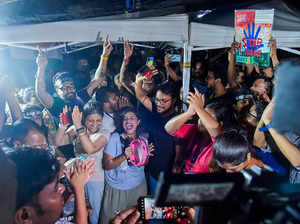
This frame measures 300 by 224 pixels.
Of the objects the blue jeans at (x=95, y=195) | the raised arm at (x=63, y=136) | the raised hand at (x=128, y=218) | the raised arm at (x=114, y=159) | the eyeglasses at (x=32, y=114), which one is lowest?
the blue jeans at (x=95, y=195)

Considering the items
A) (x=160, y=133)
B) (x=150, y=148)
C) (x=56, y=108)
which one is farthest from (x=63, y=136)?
(x=160, y=133)

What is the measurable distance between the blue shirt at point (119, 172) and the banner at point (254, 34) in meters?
2.06

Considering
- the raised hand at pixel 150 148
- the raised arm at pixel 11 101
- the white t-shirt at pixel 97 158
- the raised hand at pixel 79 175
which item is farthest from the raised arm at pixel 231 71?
the raised arm at pixel 11 101

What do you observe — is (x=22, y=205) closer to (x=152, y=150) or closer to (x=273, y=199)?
(x=273, y=199)

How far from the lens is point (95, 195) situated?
2.52m

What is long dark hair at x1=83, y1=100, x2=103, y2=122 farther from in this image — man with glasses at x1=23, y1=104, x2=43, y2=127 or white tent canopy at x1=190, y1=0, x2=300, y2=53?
white tent canopy at x1=190, y1=0, x2=300, y2=53

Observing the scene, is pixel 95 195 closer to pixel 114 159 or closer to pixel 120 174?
pixel 120 174

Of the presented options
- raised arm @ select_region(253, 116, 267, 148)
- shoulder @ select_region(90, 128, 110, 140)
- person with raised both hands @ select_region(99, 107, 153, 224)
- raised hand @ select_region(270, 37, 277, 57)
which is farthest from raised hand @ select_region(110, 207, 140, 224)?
raised hand @ select_region(270, 37, 277, 57)

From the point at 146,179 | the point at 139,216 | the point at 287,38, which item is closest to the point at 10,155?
the point at 139,216

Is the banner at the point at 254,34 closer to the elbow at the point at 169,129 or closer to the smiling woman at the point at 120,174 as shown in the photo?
the elbow at the point at 169,129

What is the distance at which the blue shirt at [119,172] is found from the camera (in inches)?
96.2

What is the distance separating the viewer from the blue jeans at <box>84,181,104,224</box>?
99.0 inches

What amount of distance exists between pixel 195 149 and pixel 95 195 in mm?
1324

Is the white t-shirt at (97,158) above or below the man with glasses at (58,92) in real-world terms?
below
